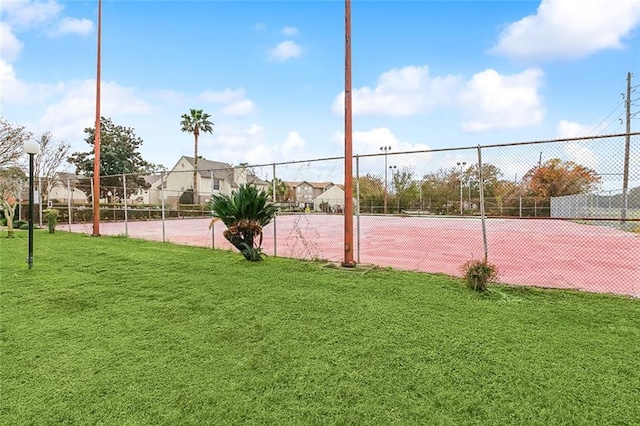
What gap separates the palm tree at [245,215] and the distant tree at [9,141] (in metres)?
17.5

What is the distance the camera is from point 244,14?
9.92 meters

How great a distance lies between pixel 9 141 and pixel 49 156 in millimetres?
10082

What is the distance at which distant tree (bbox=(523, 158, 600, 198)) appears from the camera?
561 cm

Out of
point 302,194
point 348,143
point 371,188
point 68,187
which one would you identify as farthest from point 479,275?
point 68,187

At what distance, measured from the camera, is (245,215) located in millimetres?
6785

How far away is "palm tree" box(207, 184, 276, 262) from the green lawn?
1.72m

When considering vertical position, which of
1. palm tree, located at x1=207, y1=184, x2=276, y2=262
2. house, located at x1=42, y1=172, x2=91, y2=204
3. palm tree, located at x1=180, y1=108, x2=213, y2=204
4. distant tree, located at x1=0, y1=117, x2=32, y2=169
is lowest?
palm tree, located at x1=207, y1=184, x2=276, y2=262

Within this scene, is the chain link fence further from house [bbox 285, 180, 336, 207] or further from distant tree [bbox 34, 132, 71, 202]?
distant tree [bbox 34, 132, 71, 202]

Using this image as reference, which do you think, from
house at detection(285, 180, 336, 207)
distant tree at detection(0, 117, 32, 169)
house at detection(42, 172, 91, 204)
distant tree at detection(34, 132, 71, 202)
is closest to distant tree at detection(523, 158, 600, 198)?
house at detection(285, 180, 336, 207)

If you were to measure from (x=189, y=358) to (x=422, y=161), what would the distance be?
477cm

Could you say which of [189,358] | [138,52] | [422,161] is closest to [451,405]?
[189,358]

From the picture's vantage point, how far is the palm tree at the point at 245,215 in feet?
21.9

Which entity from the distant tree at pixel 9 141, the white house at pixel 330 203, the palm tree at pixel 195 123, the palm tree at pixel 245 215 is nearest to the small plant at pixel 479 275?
the palm tree at pixel 245 215

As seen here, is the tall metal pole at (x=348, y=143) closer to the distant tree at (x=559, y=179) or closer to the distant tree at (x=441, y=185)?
the distant tree at (x=441, y=185)
